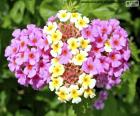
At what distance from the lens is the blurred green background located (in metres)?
3.39

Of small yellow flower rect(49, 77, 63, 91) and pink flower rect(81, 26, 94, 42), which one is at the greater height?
pink flower rect(81, 26, 94, 42)

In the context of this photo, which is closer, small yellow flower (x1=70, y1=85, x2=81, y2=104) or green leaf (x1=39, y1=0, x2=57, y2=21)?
small yellow flower (x1=70, y1=85, x2=81, y2=104)

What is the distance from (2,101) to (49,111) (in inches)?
15.1

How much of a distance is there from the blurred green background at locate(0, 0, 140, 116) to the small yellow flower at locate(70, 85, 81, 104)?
64cm

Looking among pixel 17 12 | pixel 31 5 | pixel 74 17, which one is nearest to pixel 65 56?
pixel 74 17

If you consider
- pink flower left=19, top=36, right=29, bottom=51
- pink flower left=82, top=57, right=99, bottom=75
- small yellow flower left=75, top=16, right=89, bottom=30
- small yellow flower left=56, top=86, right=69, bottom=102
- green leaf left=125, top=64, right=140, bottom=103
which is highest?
small yellow flower left=75, top=16, right=89, bottom=30

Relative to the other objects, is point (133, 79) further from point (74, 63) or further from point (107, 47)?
point (74, 63)

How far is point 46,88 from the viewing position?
151 inches

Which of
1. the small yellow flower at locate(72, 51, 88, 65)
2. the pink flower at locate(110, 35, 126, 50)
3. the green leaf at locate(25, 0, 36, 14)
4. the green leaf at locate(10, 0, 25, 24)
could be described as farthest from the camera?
the green leaf at locate(10, 0, 25, 24)

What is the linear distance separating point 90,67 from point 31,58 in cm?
33

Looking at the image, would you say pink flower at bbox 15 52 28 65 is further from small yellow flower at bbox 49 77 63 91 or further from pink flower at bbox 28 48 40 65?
small yellow flower at bbox 49 77 63 91

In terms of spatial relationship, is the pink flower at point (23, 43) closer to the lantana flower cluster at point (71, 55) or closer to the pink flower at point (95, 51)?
the lantana flower cluster at point (71, 55)

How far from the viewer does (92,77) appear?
8.51ft

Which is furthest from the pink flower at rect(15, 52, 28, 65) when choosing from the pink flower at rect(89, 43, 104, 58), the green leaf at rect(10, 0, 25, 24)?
the green leaf at rect(10, 0, 25, 24)
